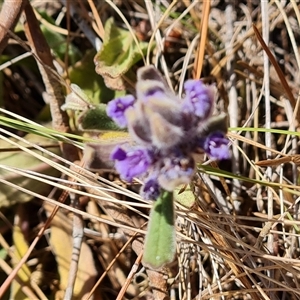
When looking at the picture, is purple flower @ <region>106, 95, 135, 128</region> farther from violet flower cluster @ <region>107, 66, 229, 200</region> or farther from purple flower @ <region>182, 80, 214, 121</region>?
purple flower @ <region>182, 80, 214, 121</region>

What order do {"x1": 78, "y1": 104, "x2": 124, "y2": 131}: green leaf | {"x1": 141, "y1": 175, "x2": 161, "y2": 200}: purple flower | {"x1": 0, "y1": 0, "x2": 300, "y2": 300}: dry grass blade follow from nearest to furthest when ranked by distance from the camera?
{"x1": 141, "y1": 175, "x2": 161, "y2": 200}: purple flower < {"x1": 78, "y1": 104, "x2": 124, "y2": 131}: green leaf < {"x1": 0, "y1": 0, "x2": 300, "y2": 300}: dry grass blade

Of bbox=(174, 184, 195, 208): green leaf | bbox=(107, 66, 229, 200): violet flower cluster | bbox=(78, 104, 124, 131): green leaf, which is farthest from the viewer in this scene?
bbox=(174, 184, 195, 208): green leaf

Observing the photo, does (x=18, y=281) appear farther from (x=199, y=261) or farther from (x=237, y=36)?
(x=237, y=36)

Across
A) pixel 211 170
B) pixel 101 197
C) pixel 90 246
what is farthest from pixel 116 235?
pixel 211 170

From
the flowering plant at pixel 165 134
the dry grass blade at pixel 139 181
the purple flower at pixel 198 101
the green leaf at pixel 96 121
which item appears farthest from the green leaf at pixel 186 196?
the purple flower at pixel 198 101

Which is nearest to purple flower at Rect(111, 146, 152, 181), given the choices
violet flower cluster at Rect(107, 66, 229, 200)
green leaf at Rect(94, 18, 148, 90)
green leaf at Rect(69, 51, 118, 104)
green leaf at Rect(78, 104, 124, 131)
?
violet flower cluster at Rect(107, 66, 229, 200)
